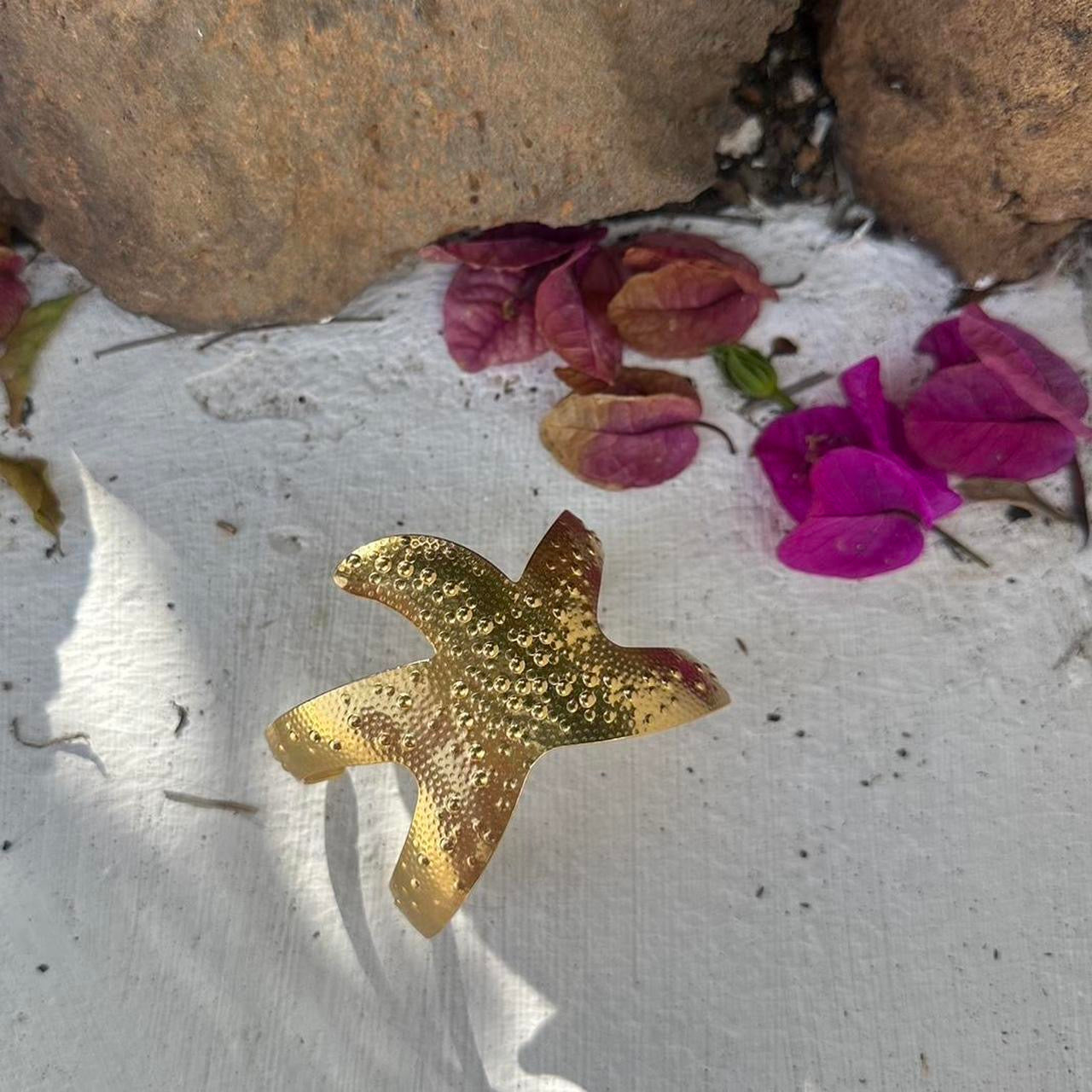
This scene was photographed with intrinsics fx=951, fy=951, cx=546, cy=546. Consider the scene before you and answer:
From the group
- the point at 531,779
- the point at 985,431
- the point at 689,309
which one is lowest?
the point at 531,779

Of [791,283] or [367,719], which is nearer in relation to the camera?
[367,719]

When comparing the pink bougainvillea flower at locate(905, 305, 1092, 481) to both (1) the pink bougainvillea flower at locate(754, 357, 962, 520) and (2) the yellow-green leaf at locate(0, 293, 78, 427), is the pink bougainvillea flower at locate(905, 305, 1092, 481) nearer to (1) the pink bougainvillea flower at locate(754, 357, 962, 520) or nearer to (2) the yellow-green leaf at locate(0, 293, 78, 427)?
(1) the pink bougainvillea flower at locate(754, 357, 962, 520)

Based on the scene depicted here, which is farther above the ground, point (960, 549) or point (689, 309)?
point (689, 309)

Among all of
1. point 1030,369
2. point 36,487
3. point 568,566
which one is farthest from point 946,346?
point 36,487

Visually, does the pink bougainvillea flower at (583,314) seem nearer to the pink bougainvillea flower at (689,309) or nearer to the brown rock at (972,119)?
A: the pink bougainvillea flower at (689,309)

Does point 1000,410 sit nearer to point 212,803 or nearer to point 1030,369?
point 1030,369

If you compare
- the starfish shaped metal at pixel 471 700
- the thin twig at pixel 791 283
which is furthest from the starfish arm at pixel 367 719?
the thin twig at pixel 791 283

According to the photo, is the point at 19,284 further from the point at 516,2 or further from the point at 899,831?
the point at 899,831

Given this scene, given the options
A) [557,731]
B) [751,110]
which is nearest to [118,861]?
[557,731]
